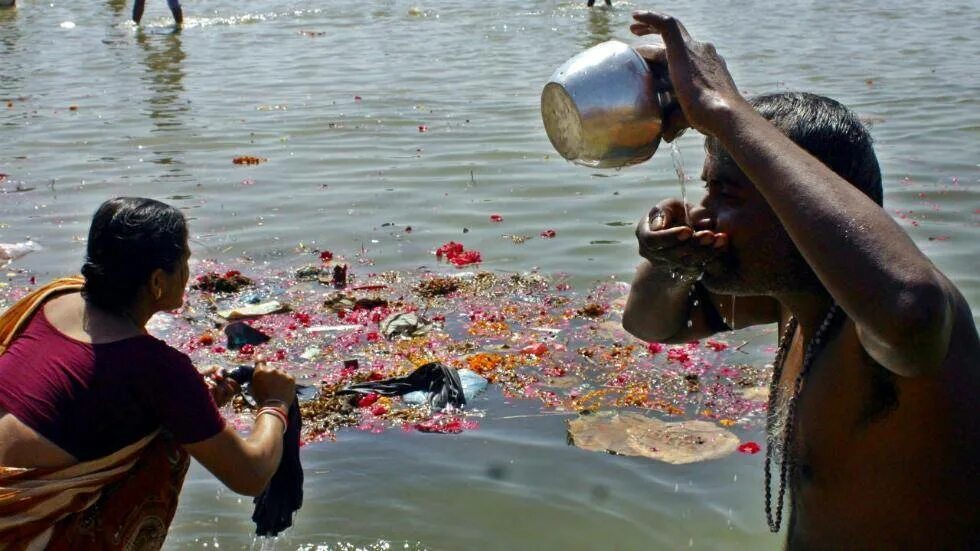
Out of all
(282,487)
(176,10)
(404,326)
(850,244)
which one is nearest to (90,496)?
(282,487)

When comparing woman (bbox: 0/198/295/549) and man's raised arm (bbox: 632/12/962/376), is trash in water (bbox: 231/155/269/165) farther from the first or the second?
man's raised arm (bbox: 632/12/962/376)

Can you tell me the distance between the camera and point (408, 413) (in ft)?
17.3

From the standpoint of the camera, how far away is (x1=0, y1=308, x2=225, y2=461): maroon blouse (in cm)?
298

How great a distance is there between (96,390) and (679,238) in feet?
4.80

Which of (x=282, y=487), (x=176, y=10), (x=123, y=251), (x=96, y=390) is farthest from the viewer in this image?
(x=176, y=10)

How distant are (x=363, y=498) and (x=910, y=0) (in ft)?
62.2

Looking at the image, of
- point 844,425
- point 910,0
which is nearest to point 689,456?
point 844,425

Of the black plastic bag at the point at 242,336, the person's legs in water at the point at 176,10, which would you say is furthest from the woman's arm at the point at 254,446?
the person's legs in water at the point at 176,10

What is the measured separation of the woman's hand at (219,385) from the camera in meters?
3.51

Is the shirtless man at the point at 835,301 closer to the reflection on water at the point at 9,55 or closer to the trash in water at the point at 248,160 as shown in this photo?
the trash in water at the point at 248,160

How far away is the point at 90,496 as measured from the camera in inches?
121

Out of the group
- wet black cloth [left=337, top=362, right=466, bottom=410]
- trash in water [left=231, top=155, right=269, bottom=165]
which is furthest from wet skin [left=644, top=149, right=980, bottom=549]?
trash in water [left=231, top=155, right=269, bottom=165]

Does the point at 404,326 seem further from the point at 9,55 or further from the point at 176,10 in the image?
the point at 176,10

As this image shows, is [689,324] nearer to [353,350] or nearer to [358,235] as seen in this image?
[353,350]
